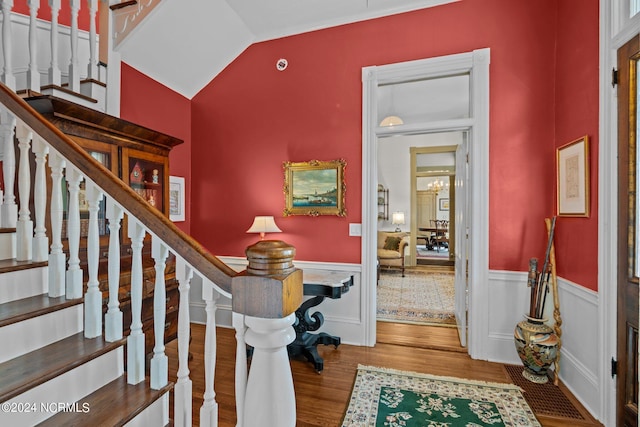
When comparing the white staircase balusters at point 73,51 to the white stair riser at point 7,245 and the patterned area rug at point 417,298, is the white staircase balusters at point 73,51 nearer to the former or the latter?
the white stair riser at point 7,245

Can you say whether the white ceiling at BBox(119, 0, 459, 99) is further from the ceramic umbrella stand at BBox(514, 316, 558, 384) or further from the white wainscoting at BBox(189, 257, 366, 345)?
the ceramic umbrella stand at BBox(514, 316, 558, 384)

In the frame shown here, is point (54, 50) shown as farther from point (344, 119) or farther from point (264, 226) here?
→ point (344, 119)

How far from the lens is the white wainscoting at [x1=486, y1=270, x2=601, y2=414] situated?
6.64 feet

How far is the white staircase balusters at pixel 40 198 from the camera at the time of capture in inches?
61.1

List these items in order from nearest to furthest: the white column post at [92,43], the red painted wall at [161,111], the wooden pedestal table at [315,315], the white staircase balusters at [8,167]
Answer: the white staircase balusters at [8,167], the white column post at [92,43], the wooden pedestal table at [315,315], the red painted wall at [161,111]

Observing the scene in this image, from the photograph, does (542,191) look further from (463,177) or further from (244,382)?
(244,382)

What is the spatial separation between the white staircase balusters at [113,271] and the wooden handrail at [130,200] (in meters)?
0.10

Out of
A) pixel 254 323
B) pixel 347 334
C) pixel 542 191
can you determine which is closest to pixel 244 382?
pixel 254 323

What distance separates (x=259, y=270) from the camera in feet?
2.93

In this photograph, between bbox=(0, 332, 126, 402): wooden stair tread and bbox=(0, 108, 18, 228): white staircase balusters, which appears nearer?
bbox=(0, 332, 126, 402): wooden stair tread

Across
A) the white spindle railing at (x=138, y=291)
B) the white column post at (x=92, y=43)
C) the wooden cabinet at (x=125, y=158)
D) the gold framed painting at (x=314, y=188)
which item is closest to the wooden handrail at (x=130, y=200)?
the white spindle railing at (x=138, y=291)

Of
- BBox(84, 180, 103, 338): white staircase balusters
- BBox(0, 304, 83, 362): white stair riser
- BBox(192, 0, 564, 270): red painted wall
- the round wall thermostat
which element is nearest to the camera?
BBox(0, 304, 83, 362): white stair riser

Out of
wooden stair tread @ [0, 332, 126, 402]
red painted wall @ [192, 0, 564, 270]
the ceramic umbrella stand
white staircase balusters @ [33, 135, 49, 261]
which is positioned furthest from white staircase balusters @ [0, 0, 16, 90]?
the ceramic umbrella stand

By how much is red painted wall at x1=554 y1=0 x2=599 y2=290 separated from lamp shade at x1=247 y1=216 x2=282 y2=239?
2520 millimetres
